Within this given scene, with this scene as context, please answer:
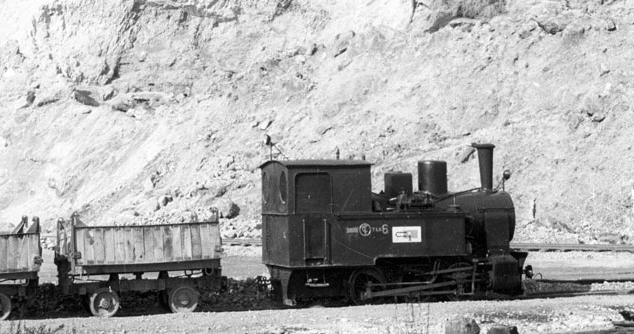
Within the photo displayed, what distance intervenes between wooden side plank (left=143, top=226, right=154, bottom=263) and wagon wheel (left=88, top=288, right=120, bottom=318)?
2.77 ft

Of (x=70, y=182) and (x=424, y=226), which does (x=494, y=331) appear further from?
(x=70, y=182)

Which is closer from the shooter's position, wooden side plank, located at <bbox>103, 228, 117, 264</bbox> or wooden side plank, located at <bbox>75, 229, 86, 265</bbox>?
wooden side plank, located at <bbox>75, 229, 86, 265</bbox>

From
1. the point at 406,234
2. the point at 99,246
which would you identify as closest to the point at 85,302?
the point at 99,246

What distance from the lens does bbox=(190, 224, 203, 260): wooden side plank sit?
56.7 feet

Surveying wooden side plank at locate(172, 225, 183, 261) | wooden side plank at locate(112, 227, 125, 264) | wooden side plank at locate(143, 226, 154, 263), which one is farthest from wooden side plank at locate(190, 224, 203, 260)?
wooden side plank at locate(112, 227, 125, 264)

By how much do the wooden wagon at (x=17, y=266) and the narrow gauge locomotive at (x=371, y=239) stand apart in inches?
164

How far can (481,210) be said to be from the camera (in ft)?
61.5

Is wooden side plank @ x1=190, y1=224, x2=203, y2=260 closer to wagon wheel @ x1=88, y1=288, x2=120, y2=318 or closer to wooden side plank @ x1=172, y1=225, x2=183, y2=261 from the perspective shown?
wooden side plank @ x1=172, y1=225, x2=183, y2=261

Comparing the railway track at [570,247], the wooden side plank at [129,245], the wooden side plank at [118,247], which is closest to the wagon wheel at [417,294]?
the wooden side plank at [129,245]

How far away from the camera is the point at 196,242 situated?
1734 cm

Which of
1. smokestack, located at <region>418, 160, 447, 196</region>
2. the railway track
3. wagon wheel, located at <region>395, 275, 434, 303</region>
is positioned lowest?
wagon wheel, located at <region>395, 275, 434, 303</region>

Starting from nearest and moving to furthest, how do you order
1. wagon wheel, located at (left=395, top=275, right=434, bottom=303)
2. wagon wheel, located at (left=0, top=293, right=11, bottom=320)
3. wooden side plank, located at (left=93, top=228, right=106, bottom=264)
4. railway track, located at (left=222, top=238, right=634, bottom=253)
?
wagon wheel, located at (left=0, top=293, right=11, bottom=320), wooden side plank, located at (left=93, top=228, right=106, bottom=264), wagon wheel, located at (left=395, top=275, right=434, bottom=303), railway track, located at (left=222, top=238, right=634, bottom=253)

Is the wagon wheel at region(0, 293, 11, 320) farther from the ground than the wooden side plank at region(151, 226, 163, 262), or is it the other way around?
the wooden side plank at region(151, 226, 163, 262)

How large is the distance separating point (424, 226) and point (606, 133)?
22376 mm
